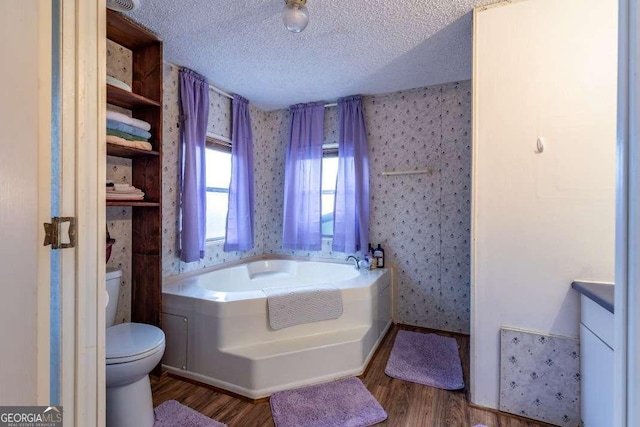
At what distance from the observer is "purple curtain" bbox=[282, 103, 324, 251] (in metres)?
3.03

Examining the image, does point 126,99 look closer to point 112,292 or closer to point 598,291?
point 112,292

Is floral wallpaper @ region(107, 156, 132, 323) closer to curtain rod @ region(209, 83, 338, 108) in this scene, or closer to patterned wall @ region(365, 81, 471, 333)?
curtain rod @ region(209, 83, 338, 108)

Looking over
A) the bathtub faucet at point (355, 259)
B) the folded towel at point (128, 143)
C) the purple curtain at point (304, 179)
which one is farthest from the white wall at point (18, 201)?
the purple curtain at point (304, 179)

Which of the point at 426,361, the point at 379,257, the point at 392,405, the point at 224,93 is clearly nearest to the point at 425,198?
the point at 379,257

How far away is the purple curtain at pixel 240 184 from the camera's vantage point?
2861 mm

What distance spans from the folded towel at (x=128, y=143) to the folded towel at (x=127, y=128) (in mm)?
52

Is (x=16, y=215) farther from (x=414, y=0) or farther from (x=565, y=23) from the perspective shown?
(x=565, y=23)

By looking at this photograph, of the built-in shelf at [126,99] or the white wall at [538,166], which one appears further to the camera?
the built-in shelf at [126,99]

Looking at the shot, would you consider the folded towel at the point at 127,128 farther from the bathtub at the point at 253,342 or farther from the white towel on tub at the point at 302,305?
the white towel on tub at the point at 302,305

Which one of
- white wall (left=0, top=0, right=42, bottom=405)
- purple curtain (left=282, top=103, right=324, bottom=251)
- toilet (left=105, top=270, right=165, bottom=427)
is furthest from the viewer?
purple curtain (left=282, top=103, right=324, bottom=251)

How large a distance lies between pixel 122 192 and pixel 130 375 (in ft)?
3.36

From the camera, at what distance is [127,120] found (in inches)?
65.9

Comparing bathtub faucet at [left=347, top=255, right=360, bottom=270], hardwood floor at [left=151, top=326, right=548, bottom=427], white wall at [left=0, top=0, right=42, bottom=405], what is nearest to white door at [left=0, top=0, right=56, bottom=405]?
white wall at [left=0, top=0, right=42, bottom=405]

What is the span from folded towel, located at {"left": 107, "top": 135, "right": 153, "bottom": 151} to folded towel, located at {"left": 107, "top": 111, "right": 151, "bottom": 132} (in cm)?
10
